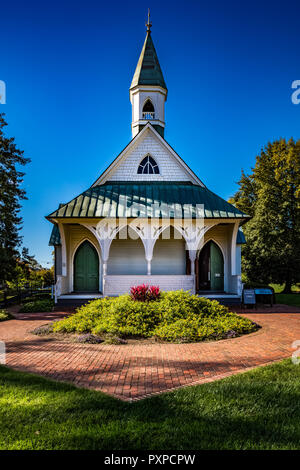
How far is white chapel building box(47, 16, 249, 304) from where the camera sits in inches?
653

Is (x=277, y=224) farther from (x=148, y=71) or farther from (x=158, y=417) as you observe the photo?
(x=158, y=417)

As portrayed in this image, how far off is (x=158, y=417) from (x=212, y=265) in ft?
51.3

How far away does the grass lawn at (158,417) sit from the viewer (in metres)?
3.60

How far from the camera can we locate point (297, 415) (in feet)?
14.1

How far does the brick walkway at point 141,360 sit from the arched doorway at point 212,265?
9164 mm

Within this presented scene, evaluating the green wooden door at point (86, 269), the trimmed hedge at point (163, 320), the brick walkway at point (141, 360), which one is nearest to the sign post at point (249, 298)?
the trimmed hedge at point (163, 320)

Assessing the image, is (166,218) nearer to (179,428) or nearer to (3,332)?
(3,332)

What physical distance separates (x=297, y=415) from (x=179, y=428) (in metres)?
1.62

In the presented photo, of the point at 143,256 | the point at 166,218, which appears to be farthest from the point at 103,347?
the point at 143,256

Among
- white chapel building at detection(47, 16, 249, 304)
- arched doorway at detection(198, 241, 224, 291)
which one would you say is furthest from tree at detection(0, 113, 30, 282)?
arched doorway at detection(198, 241, 224, 291)

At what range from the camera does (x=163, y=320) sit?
10.4 meters

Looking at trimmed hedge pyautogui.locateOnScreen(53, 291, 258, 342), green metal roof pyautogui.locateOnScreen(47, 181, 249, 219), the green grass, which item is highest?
green metal roof pyautogui.locateOnScreen(47, 181, 249, 219)

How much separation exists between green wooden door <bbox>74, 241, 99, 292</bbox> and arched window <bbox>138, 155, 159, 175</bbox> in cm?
543

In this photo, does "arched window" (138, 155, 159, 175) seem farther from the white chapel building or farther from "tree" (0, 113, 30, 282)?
"tree" (0, 113, 30, 282)
